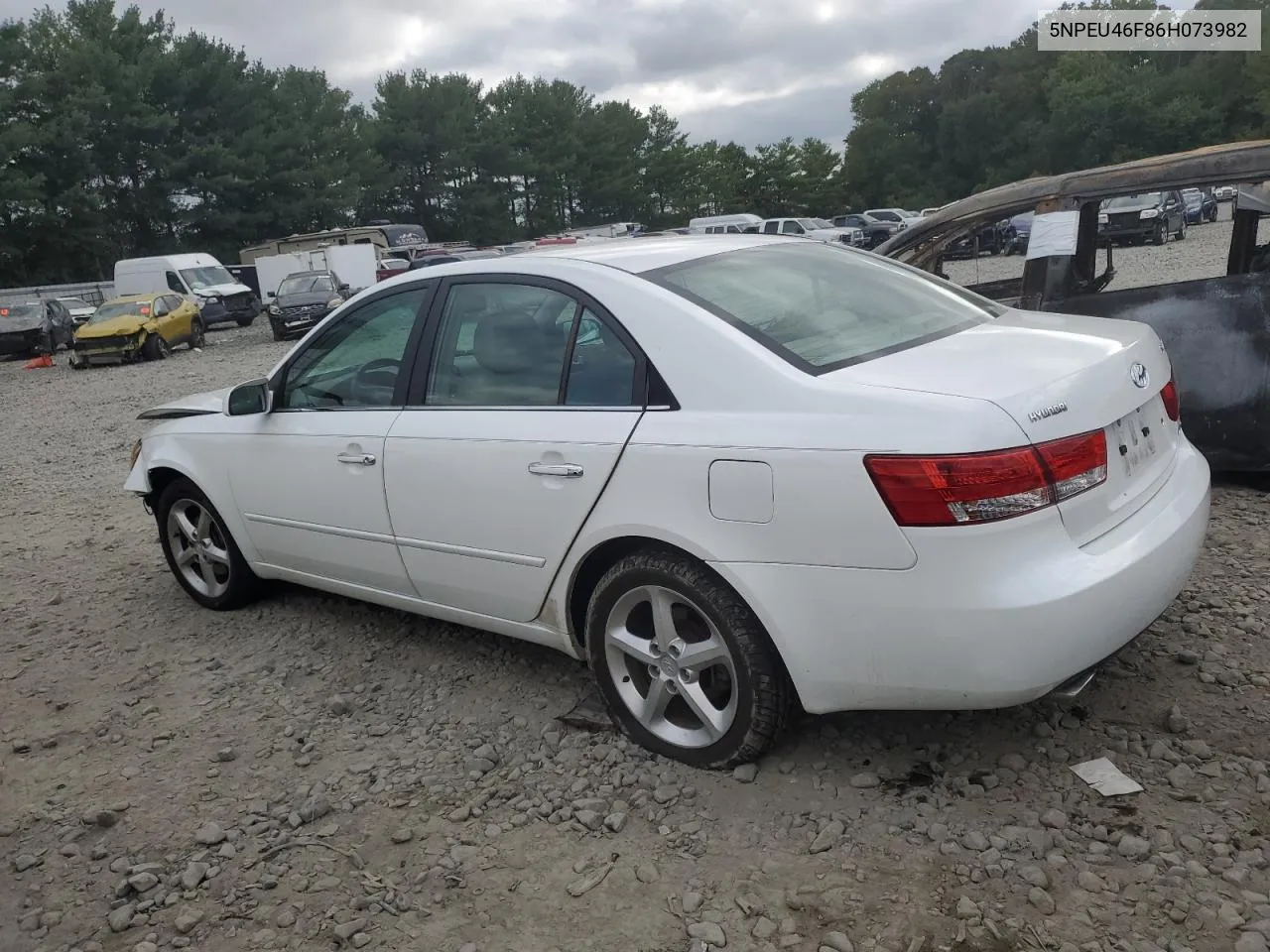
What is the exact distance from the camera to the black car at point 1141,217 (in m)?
5.27

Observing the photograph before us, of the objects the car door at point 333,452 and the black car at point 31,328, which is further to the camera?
the black car at point 31,328

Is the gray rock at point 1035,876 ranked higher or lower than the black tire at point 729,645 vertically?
lower

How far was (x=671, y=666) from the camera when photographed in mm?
3109

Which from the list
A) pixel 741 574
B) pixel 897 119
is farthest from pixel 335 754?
pixel 897 119

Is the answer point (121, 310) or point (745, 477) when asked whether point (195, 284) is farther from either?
point (745, 477)

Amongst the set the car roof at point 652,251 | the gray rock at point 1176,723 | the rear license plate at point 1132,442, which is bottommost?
the gray rock at point 1176,723

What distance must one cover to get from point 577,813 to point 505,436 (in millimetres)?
1197

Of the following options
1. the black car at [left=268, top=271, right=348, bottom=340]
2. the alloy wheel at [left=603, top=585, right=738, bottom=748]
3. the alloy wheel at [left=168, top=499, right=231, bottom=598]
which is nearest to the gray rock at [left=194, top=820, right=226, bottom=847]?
the alloy wheel at [left=603, top=585, right=738, bottom=748]

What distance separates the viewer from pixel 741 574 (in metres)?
2.80

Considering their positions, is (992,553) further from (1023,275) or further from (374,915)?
(1023,275)

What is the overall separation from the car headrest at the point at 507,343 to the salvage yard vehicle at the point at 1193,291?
3.27 m

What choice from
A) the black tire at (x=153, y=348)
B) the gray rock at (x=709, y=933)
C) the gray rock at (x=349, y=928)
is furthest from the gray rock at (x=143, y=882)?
the black tire at (x=153, y=348)

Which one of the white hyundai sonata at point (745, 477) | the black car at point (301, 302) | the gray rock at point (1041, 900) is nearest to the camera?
the gray rock at point (1041, 900)

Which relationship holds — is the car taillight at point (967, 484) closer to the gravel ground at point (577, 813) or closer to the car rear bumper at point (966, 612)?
the car rear bumper at point (966, 612)
